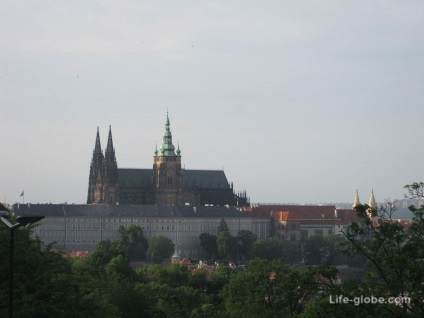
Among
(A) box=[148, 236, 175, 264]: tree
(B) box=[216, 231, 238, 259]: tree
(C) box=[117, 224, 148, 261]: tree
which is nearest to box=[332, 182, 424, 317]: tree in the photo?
(A) box=[148, 236, 175, 264]: tree

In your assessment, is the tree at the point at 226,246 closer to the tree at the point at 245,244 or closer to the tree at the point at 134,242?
the tree at the point at 245,244

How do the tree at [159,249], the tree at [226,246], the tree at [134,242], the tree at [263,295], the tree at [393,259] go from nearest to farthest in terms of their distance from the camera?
the tree at [393,259] < the tree at [263,295] < the tree at [159,249] < the tree at [134,242] < the tree at [226,246]

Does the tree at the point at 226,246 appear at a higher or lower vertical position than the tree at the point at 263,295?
higher

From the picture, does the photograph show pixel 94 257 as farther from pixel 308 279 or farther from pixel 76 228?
pixel 308 279

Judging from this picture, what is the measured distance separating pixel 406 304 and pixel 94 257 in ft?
336

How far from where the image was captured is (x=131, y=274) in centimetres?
10712

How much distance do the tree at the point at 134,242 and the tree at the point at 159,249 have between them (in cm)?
114

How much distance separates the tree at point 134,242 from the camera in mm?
180250

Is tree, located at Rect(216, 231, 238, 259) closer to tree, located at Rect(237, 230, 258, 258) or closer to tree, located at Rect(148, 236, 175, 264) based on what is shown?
tree, located at Rect(237, 230, 258, 258)

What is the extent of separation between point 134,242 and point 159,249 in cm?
408

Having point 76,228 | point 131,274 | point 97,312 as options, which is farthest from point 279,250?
point 97,312

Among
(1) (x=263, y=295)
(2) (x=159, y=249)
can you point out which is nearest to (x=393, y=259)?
(1) (x=263, y=295)

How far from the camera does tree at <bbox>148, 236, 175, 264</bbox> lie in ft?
588

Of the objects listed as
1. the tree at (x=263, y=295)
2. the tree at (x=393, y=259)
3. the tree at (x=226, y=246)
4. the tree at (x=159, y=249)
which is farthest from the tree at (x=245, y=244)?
the tree at (x=393, y=259)
